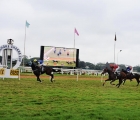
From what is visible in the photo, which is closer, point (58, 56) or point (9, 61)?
point (9, 61)

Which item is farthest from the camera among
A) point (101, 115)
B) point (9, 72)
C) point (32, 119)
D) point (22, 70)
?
point (22, 70)

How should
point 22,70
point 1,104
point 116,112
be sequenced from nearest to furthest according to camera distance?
point 116,112, point 1,104, point 22,70

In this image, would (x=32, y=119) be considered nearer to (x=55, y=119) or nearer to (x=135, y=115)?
(x=55, y=119)

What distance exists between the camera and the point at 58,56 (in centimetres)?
4928

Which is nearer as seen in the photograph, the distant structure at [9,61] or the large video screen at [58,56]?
the distant structure at [9,61]

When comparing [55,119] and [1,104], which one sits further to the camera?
[1,104]

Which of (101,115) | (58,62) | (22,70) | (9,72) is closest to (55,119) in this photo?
(101,115)

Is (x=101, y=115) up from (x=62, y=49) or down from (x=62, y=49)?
down

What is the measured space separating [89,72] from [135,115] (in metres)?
41.0

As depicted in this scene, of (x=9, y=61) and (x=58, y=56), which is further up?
(x=58, y=56)

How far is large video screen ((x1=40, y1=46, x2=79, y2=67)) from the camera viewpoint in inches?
1935

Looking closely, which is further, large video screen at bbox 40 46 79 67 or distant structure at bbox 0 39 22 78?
large video screen at bbox 40 46 79 67

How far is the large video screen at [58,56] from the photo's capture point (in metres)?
49.2

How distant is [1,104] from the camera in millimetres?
10844
